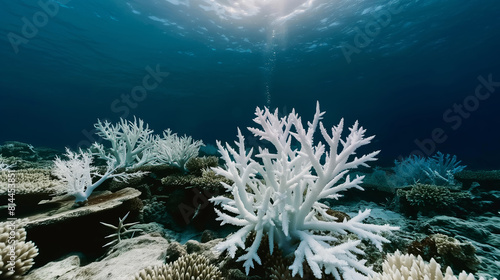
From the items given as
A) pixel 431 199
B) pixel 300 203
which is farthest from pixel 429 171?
pixel 300 203

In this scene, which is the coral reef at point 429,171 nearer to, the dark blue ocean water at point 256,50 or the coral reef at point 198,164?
the dark blue ocean water at point 256,50

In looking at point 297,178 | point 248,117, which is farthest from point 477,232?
point 248,117

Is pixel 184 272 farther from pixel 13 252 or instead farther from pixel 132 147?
pixel 132 147

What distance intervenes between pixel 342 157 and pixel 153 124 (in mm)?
113635

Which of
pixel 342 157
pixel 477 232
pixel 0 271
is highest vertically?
pixel 342 157

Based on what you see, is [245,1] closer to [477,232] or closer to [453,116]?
[477,232]

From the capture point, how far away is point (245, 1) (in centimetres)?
1747

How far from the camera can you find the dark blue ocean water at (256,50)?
19.0 metres

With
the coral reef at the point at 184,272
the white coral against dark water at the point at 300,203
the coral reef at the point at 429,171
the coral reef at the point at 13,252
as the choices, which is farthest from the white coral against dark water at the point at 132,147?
the coral reef at the point at 429,171

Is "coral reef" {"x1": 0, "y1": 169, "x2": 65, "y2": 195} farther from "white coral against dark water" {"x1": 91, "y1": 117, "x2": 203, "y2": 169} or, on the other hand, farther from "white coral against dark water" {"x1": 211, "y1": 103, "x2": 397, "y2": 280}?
"white coral against dark water" {"x1": 211, "y1": 103, "x2": 397, "y2": 280}

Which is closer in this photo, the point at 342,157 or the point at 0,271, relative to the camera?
the point at 342,157

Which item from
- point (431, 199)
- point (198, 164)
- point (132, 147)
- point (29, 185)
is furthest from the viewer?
point (132, 147)

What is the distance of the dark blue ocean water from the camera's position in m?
19.0

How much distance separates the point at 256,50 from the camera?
27.3 m
